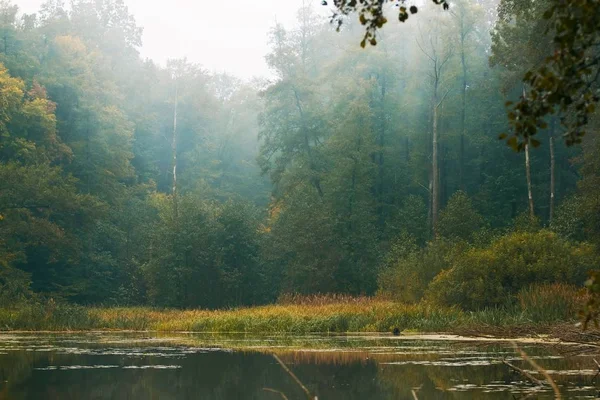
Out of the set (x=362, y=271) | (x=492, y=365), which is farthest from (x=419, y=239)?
(x=492, y=365)

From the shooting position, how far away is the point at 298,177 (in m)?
49.9

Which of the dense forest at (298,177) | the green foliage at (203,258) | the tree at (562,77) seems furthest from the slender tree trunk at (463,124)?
the tree at (562,77)

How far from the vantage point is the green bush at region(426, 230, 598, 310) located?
86.6 feet

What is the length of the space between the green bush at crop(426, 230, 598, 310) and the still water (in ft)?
17.4

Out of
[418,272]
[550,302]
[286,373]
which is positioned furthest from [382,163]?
[286,373]

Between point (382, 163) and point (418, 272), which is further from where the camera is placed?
point (382, 163)

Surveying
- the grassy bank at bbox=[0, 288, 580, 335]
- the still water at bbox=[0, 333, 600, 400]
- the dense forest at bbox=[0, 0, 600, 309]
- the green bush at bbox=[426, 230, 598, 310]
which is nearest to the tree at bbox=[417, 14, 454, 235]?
the dense forest at bbox=[0, 0, 600, 309]

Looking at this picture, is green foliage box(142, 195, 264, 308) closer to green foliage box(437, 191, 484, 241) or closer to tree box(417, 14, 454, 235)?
tree box(417, 14, 454, 235)

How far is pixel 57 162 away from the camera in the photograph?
50938mm

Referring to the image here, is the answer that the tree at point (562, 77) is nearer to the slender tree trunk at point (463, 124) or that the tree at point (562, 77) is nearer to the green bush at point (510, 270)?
the green bush at point (510, 270)

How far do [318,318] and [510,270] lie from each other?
5.71 m

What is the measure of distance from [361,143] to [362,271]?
24.7 feet

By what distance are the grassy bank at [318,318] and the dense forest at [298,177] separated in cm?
419

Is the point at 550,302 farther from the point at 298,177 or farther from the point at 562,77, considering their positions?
the point at 298,177
